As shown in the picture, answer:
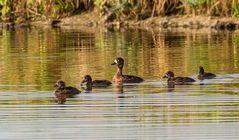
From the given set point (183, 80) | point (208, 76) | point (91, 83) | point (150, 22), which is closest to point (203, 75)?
point (208, 76)

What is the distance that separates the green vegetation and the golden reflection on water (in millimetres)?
2269

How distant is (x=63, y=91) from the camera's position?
19453 millimetres

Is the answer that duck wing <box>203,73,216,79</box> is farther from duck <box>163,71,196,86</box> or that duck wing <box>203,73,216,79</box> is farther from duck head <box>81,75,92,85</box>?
duck head <box>81,75,92,85</box>

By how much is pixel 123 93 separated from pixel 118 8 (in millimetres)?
22808

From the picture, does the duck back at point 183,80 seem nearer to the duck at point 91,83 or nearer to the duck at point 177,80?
the duck at point 177,80

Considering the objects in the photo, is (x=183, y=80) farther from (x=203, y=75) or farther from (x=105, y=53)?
(x=105, y=53)

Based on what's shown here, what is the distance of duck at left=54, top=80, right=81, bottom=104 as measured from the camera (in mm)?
19388

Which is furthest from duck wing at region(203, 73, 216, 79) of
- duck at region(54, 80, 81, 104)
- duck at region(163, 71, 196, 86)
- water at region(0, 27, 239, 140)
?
duck at region(54, 80, 81, 104)

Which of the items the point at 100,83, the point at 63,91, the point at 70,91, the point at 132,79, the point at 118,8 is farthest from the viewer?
the point at 118,8

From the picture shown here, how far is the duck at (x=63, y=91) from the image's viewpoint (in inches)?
763

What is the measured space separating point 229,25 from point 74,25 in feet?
23.5

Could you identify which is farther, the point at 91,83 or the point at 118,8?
the point at 118,8

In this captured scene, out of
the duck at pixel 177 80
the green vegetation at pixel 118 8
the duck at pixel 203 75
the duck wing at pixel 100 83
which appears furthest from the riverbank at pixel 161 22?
the duck wing at pixel 100 83

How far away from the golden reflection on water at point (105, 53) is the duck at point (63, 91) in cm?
77
